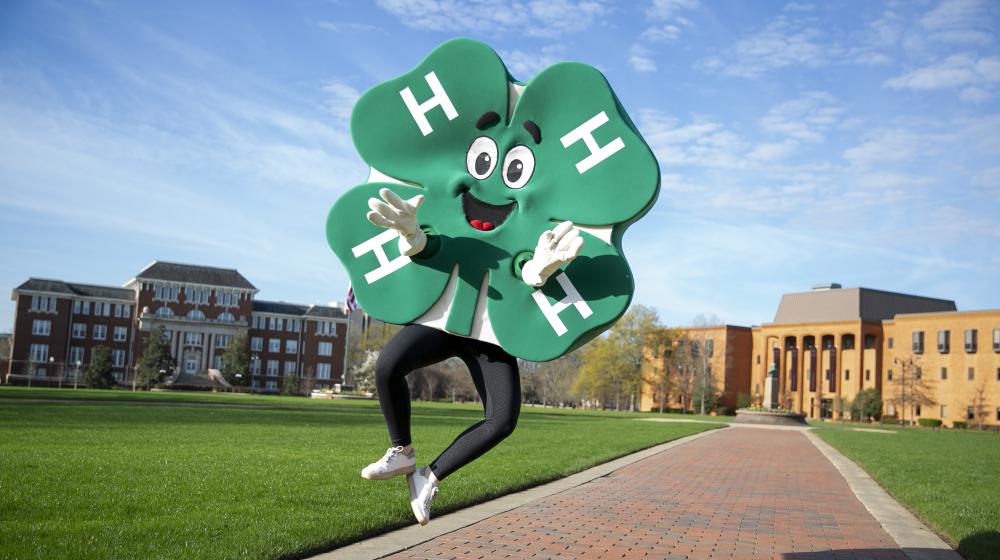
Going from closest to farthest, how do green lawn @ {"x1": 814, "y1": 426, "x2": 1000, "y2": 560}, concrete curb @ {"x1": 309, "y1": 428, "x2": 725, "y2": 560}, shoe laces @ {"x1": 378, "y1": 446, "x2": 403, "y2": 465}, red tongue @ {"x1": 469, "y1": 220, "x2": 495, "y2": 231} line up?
shoe laces @ {"x1": 378, "y1": 446, "x2": 403, "y2": 465} < red tongue @ {"x1": 469, "y1": 220, "x2": 495, "y2": 231} < concrete curb @ {"x1": 309, "y1": 428, "x2": 725, "y2": 560} < green lawn @ {"x1": 814, "y1": 426, "x2": 1000, "y2": 560}

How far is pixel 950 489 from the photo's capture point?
1426 cm

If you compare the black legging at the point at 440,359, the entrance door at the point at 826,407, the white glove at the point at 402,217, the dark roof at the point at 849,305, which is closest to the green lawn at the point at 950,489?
the black legging at the point at 440,359

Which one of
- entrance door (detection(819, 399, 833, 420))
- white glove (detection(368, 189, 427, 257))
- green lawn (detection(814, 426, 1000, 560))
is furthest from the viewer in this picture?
entrance door (detection(819, 399, 833, 420))

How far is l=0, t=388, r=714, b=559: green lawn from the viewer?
669 cm

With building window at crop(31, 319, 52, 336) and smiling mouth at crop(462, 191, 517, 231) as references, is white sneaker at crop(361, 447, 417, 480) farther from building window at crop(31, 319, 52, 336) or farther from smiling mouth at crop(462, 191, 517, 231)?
building window at crop(31, 319, 52, 336)

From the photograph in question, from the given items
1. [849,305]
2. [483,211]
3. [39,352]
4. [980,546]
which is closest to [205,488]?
[483,211]

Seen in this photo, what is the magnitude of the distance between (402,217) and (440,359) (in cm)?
90

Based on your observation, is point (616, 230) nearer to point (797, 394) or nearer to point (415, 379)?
point (415, 379)

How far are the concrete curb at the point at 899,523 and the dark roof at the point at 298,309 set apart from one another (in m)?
94.8

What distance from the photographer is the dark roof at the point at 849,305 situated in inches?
3477

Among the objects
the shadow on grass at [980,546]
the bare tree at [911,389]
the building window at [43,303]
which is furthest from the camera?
the building window at [43,303]

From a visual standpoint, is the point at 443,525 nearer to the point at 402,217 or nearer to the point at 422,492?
the point at 422,492

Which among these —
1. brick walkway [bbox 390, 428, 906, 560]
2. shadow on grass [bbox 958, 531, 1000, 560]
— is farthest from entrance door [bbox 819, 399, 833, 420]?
shadow on grass [bbox 958, 531, 1000, 560]

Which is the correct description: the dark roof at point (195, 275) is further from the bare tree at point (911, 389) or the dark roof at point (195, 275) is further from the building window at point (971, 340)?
the building window at point (971, 340)
